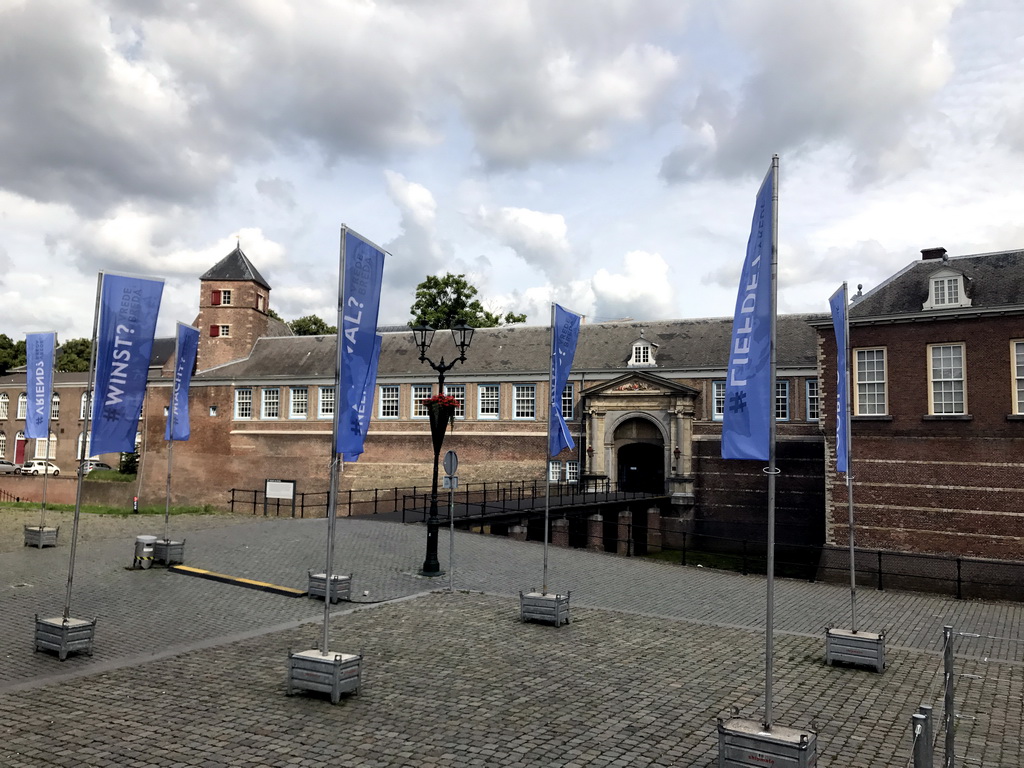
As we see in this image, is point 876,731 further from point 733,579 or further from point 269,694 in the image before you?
point 733,579

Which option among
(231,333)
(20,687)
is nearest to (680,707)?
A: (20,687)

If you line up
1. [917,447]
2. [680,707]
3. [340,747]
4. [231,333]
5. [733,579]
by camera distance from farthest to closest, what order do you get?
[231,333]
[917,447]
[733,579]
[680,707]
[340,747]

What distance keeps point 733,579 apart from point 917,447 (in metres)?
11.2

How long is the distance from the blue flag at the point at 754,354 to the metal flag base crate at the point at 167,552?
12557mm

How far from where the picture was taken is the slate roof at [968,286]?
23.3 meters

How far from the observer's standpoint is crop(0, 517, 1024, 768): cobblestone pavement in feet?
21.6

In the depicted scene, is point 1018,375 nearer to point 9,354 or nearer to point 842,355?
point 842,355

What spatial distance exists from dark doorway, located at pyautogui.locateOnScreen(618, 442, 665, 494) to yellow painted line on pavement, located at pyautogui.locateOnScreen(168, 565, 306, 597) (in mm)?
24467

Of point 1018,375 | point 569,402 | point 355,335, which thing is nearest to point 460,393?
point 569,402

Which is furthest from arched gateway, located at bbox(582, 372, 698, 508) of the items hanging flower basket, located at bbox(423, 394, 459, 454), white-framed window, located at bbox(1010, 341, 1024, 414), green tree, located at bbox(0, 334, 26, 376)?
green tree, located at bbox(0, 334, 26, 376)

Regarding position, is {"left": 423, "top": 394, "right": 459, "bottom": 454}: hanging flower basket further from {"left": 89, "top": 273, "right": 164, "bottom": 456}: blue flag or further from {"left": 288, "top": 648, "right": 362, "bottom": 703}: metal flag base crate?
{"left": 288, "top": 648, "right": 362, "bottom": 703}: metal flag base crate

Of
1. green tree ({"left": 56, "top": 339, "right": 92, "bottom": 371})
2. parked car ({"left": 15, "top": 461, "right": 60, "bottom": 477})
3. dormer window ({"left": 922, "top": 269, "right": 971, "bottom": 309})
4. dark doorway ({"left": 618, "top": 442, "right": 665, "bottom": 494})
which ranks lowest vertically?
parked car ({"left": 15, "top": 461, "right": 60, "bottom": 477})

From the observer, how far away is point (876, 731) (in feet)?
23.7

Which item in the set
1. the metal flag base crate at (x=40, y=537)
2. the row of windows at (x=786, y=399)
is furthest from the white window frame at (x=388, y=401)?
the metal flag base crate at (x=40, y=537)
